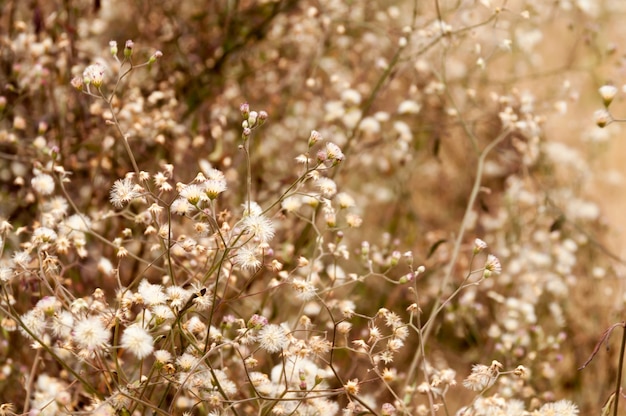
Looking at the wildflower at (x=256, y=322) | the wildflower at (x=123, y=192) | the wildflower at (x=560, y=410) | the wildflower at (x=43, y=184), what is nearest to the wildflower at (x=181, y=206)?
the wildflower at (x=123, y=192)

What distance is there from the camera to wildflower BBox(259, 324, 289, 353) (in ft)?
2.90

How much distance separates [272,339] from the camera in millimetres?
890

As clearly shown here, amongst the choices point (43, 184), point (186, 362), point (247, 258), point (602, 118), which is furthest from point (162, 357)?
point (602, 118)

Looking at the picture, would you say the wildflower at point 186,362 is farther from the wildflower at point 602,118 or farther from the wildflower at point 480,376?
the wildflower at point 602,118

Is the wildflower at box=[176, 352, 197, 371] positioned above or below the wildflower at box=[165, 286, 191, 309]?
below

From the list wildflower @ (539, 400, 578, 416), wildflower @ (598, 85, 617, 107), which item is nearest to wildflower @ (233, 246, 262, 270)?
wildflower @ (539, 400, 578, 416)

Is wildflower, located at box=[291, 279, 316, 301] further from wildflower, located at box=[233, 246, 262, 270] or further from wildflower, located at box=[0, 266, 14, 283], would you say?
wildflower, located at box=[0, 266, 14, 283]

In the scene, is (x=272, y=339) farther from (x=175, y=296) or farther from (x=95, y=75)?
(x=95, y=75)

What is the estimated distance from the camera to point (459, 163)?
2.34 m

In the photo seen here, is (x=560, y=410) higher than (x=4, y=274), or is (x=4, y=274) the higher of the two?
(x=4, y=274)

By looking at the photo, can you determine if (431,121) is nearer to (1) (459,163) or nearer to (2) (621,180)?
(1) (459,163)

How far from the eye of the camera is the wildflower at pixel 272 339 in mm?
885

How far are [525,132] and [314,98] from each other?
550 mm

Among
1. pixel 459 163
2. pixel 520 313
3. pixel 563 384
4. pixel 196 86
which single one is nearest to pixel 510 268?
pixel 520 313
